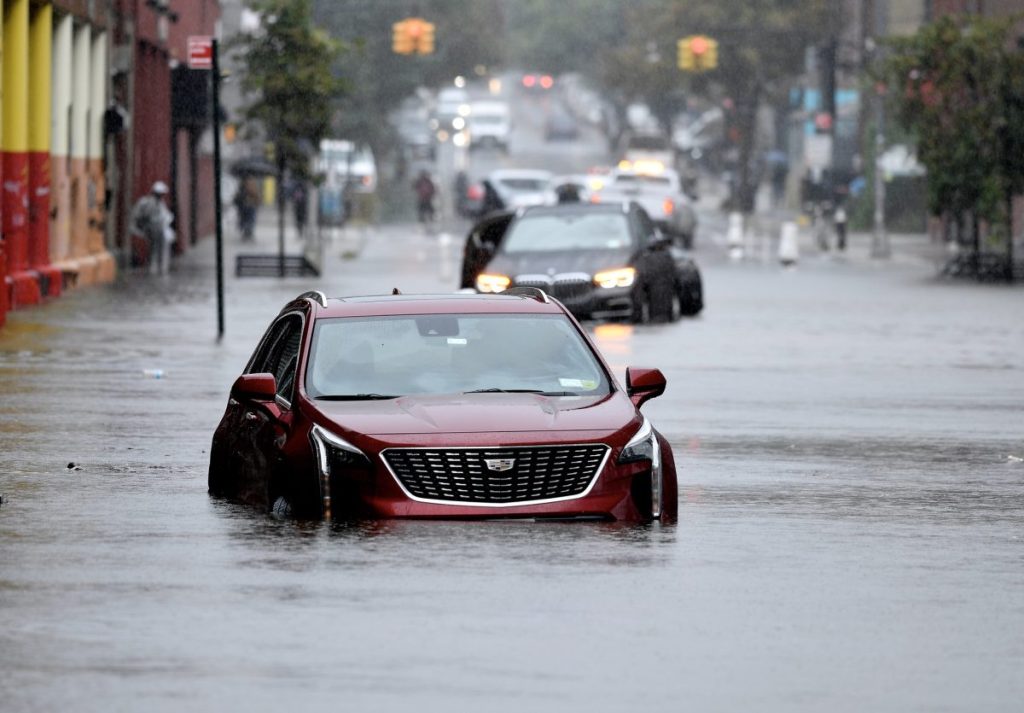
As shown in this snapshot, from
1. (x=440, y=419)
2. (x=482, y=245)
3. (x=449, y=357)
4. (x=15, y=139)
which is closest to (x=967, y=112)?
(x=482, y=245)

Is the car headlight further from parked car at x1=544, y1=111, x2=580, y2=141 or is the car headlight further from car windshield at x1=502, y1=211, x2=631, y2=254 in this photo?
parked car at x1=544, y1=111, x2=580, y2=141

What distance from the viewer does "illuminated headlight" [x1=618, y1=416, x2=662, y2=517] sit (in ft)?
39.8

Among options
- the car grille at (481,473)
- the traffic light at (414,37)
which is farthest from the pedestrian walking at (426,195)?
the car grille at (481,473)

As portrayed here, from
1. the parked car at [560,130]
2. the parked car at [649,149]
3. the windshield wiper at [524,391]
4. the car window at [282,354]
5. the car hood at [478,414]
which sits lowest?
the car hood at [478,414]

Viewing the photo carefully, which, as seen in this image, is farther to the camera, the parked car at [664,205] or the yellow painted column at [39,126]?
the parked car at [664,205]

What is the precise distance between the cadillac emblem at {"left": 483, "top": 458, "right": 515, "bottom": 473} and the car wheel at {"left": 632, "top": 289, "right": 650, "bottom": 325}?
20.4 metres

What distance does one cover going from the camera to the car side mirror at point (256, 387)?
12.6 meters

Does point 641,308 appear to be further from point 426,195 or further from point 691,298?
point 426,195

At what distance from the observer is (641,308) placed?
32406 millimetres

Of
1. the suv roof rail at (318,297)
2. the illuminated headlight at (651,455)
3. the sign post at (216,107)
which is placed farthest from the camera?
the sign post at (216,107)

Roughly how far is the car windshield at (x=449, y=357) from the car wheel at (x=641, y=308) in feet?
61.9

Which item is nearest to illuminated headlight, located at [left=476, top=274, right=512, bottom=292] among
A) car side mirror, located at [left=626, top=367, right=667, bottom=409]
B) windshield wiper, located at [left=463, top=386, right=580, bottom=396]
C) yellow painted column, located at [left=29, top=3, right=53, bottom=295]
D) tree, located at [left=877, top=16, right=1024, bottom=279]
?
yellow painted column, located at [left=29, top=3, right=53, bottom=295]

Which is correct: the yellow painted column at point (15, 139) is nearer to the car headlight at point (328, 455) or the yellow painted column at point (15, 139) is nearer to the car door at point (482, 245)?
the car door at point (482, 245)

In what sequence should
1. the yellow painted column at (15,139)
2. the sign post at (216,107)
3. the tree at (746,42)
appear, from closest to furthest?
the sign post at (216,107), the yellow painted column at (15,139), the tree at (746,42)
